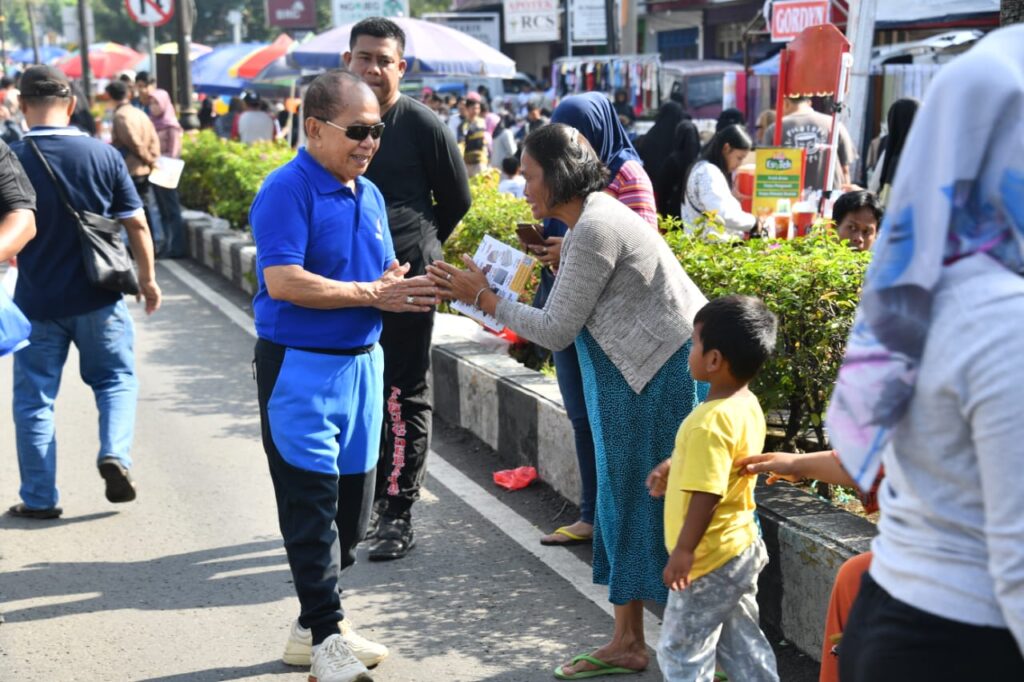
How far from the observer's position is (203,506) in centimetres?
596

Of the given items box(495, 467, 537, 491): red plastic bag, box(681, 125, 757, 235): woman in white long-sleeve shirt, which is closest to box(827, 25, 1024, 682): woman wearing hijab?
box(495, 467, 537, 491): red plastic bag

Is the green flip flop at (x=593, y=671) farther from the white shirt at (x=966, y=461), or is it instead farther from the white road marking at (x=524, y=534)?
the white shirt at (x=966, y=461)

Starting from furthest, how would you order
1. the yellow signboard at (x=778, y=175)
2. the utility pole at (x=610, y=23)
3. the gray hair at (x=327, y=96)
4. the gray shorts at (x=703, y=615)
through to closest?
the utility pole at (x=610, y=23) → the yellow signboard at (x=778, y=175) → the gray hair at (x=327, y=96) → the gray shorts at (x=703, y=615)

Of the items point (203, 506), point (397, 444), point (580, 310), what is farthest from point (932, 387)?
point (203, 506)

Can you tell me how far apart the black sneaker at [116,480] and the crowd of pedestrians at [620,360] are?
0.03 feet

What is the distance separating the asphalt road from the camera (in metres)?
4.31

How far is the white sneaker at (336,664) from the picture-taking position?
3992mm

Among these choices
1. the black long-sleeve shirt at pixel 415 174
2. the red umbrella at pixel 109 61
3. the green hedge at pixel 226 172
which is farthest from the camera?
the red umbrella at pixel 109 61

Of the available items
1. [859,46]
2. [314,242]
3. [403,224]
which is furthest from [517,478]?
[859,46]

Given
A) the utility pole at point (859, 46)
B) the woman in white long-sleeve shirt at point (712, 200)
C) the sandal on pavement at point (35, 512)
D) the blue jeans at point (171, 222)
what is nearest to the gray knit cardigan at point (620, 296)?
the sandal on pavement at point (35, 512)

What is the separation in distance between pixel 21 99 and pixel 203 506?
192 cm

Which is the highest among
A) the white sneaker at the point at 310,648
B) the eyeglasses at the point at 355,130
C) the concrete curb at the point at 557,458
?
the eyeglasses at the point at 355,130

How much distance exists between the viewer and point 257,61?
29.3m

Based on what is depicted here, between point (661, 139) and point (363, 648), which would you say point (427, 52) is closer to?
point (661, 139)
